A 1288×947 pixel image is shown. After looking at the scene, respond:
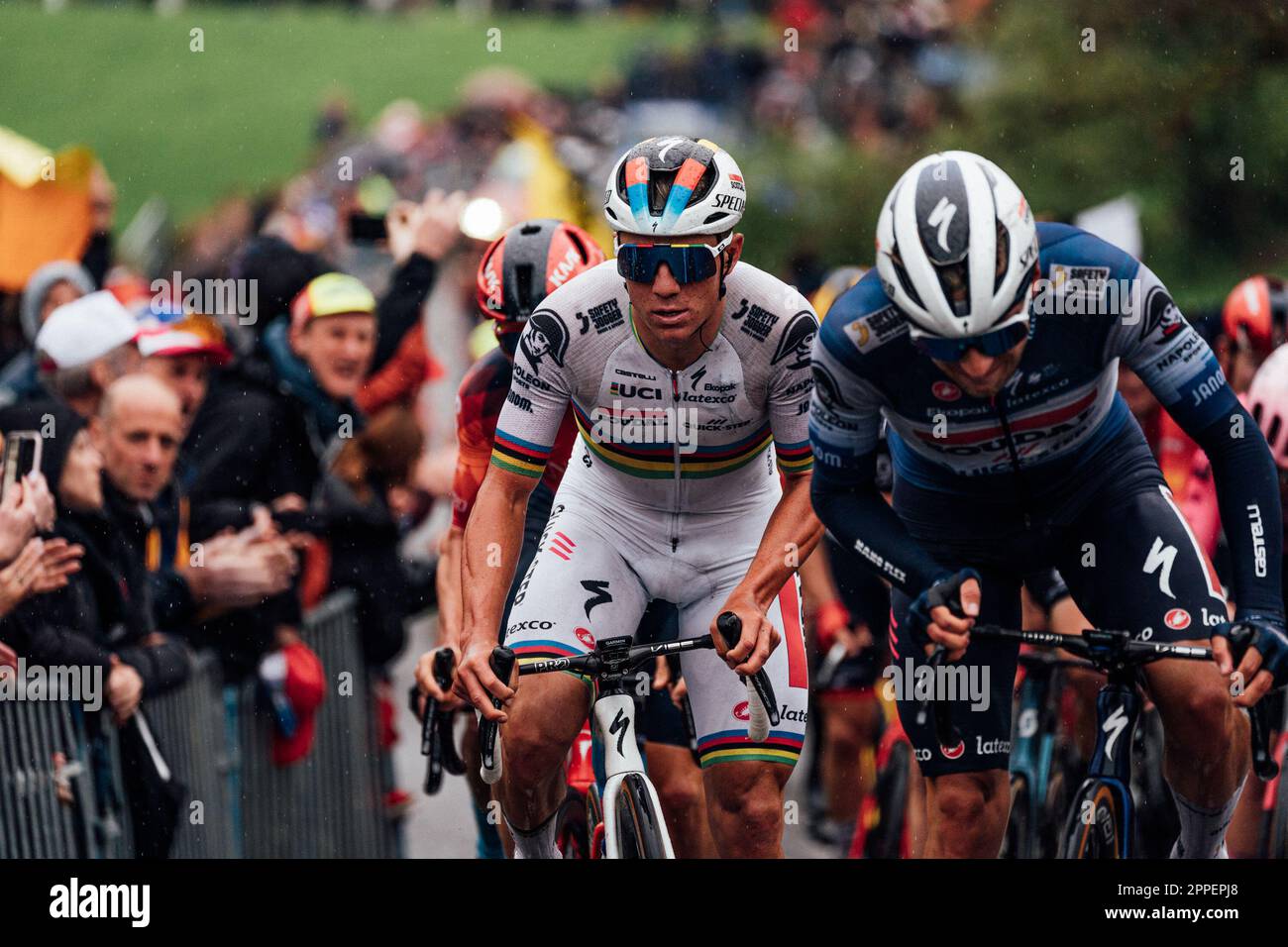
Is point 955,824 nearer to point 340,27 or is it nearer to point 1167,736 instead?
point 1167,736

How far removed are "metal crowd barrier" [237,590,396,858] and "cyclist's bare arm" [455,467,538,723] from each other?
2.48 meters

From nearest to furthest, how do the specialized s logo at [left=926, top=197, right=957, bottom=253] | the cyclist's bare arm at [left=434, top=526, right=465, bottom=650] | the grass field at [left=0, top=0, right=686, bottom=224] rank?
the specialized s logo at [left=926, top=197, right=957, bottom=253], the cyclist's bare arm at [left=434, top=526, right=465, bottom=650], the grass field at [left=0, top=0, right=686, bottom=224]

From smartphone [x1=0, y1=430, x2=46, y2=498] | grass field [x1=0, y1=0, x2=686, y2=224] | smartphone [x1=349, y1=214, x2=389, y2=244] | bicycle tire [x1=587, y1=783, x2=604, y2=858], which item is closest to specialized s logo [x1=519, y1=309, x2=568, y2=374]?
bicycle tire [x1=587, y1=783, x2=604, y2=858]

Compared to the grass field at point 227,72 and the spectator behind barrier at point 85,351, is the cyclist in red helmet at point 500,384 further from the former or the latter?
the grass field at point 227,72

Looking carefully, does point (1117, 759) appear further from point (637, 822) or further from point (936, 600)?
point (637, 822)

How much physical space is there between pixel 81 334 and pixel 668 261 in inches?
130

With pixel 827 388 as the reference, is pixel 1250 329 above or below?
above

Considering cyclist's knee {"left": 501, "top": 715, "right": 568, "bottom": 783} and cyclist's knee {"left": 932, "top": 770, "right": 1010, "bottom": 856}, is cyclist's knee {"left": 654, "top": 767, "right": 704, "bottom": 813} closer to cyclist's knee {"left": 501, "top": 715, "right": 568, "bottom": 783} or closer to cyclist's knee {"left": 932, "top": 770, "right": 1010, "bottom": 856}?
cyclist's knee {"left": 501, "top": 715, "right": 568, "bottom": 783}

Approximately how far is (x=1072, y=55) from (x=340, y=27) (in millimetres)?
22884

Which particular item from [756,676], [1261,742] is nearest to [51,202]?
[756,676]

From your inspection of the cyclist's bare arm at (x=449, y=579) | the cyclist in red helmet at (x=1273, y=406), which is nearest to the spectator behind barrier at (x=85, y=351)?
the cyclist's bare arm at (x=449, y=579)

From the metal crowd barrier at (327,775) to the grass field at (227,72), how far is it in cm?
1621

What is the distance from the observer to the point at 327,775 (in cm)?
840

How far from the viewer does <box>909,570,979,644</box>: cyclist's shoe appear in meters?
5.01
